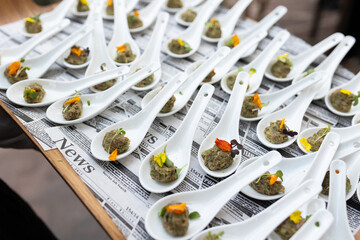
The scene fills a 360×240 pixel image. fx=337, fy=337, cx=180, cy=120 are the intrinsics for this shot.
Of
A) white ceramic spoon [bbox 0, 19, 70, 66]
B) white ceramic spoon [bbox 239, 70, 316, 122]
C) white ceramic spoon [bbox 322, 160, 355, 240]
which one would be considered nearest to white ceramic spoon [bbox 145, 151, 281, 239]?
white ceramic spoon [bbox 322, 160, 355, 240]

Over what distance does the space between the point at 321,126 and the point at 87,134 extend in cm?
86

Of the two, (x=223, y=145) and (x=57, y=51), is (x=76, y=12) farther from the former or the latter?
(x=223, y=145)

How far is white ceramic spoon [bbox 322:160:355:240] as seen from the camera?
93 cm

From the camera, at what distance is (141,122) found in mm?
1194

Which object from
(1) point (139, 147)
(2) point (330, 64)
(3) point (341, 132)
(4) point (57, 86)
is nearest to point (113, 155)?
(1) point (139, 147)

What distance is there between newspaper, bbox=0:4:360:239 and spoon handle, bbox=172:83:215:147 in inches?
2.2

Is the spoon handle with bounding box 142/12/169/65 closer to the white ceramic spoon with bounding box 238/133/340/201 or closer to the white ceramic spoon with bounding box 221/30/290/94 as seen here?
the white ceramic spoon with bounding box 221/30/290/94

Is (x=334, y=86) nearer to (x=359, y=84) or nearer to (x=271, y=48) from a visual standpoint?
(x=359, y=84)

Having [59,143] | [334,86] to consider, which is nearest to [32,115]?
A: [59,143]

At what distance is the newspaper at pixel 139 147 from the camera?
0.98m

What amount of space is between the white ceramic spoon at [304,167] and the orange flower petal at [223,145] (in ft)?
0.22

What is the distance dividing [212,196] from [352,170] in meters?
0.47

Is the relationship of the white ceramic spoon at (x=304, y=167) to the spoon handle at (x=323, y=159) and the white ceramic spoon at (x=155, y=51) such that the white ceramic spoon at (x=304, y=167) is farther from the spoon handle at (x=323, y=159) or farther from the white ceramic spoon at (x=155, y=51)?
the white ceramic spoon at (x=155, y=51)

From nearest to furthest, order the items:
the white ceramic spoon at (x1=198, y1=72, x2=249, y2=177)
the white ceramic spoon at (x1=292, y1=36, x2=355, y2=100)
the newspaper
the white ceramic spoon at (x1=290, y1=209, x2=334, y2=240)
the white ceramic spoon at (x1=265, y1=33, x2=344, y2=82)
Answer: the white ceramic spoon at (x1=290, y1=209, x2=334, y2=240), the newspaper, the white ceramic spoon at (x1=198, y1=72, x2=249, y2=177), the white ceramic spoon at (x1=292, y1=36, x2=355, y2=100), the white ceramic spoon at (x1=265, y1=33, x2=344, y2=82)
